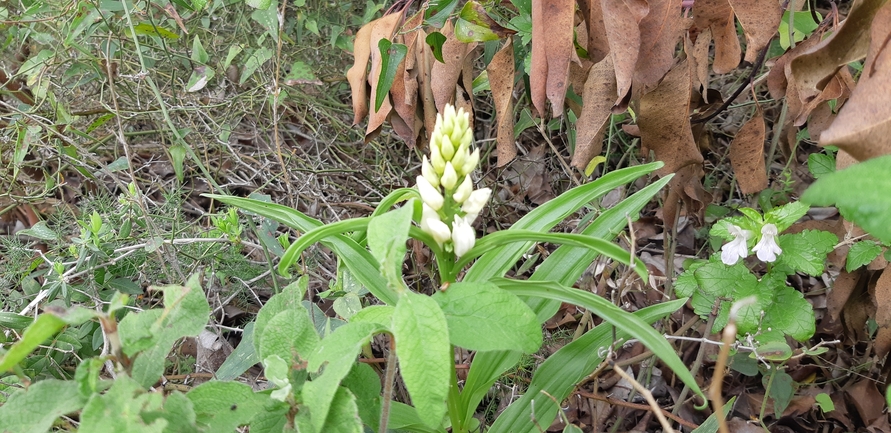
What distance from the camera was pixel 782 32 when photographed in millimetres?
1524

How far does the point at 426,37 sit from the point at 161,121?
1.34 m

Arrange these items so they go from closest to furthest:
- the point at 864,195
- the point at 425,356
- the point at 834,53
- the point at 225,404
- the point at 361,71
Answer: the point at 864,195
the point at 425,356
the point at 225,404
the point at 834,53
the point at 361,71

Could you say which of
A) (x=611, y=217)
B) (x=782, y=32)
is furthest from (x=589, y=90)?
(x=782, y=32)

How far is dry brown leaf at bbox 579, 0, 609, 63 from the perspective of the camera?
118cm

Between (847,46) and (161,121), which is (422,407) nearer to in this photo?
(847,46)

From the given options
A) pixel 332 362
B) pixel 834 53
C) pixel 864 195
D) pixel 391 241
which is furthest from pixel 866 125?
pixel 332 362

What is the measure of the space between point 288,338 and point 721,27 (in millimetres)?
991

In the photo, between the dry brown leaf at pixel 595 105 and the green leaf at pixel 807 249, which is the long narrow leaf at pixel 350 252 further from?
the green leaf at pixel 807 249

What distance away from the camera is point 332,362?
763mm

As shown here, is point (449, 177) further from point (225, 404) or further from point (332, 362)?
point (225, 404)

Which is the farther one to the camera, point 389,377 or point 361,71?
point 361,71

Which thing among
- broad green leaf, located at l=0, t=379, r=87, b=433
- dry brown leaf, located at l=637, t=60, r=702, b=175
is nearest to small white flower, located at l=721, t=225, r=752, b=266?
dry brown leaf, located at l=637, t=60, r=702, b=175

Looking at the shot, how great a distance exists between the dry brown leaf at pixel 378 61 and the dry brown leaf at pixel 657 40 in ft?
1.69

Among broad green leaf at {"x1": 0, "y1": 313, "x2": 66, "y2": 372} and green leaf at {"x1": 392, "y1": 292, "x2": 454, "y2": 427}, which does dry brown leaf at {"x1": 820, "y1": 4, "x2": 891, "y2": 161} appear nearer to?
green leaf at {"x1": 392, "y1": 292, "x2": 454, "y2": 427}
